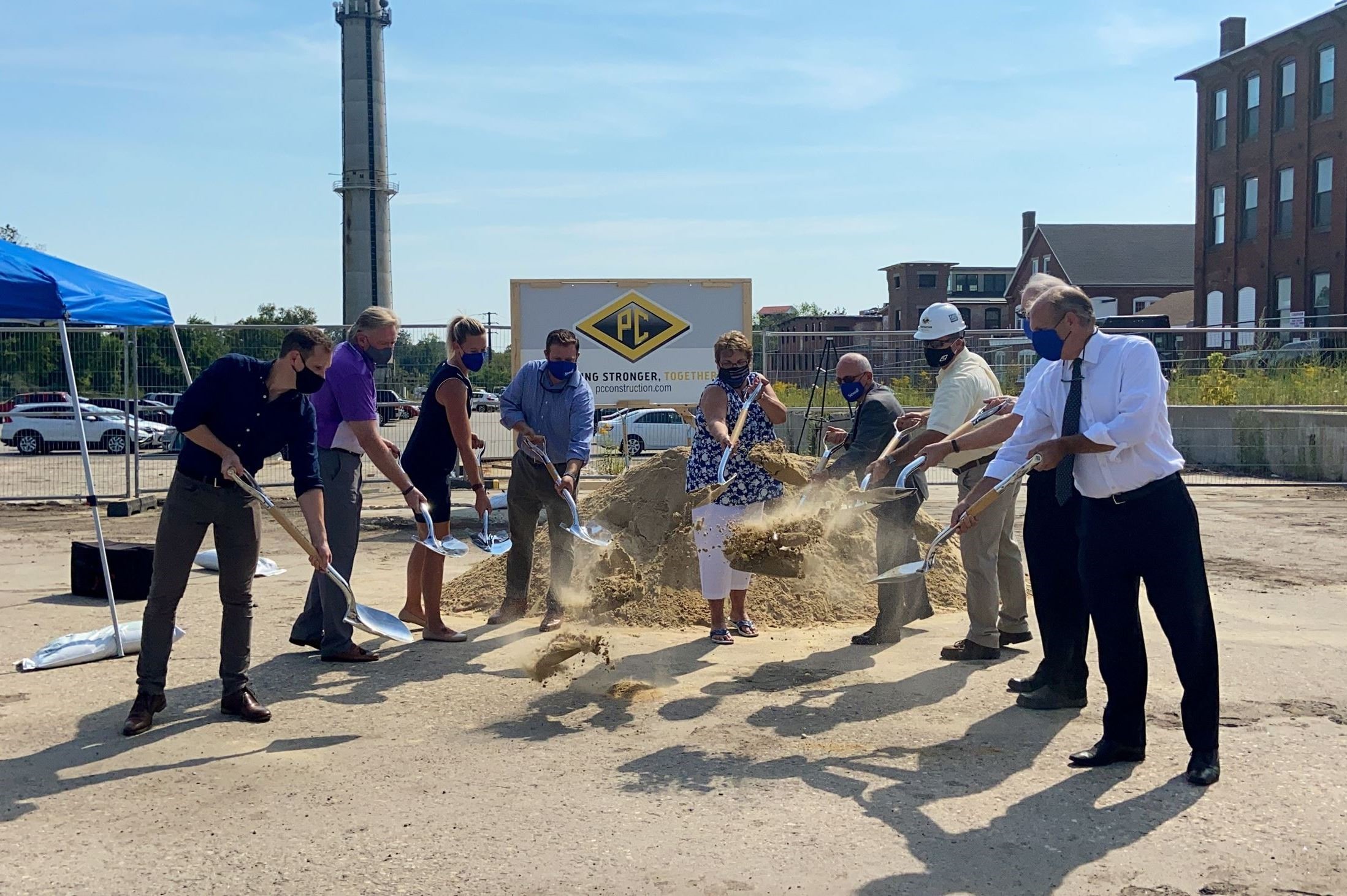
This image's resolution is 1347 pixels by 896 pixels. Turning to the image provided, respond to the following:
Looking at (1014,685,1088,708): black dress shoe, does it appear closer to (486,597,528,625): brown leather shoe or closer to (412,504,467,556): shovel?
(412,504,467,556): shovel

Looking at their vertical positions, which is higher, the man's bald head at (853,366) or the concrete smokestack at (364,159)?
the concrete smokestack at (364,159)

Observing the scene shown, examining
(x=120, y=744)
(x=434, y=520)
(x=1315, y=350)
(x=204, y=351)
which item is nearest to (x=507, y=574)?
(x=434, y=520)

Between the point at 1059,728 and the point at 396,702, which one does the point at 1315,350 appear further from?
the point at 396,702

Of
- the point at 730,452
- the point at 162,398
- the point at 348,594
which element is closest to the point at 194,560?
the point at 348,594

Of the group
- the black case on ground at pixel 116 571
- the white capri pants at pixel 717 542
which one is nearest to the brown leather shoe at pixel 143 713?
the white capri pants at pixel 717 542

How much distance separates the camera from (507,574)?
8.30 meters

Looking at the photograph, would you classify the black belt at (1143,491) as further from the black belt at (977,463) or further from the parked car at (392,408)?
the parked car at (392,408)

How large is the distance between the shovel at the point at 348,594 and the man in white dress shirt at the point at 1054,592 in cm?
339

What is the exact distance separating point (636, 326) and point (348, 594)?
8519mm

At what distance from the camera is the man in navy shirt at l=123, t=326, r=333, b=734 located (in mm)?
5680

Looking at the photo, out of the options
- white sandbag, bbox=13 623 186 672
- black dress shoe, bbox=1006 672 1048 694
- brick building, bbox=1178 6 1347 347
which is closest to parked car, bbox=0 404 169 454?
white sandbag, bbox=13 623 186 672

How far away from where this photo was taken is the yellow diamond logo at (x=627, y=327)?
46.8ft

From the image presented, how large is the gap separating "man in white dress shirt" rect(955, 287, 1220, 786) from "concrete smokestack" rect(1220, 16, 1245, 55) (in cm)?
4386

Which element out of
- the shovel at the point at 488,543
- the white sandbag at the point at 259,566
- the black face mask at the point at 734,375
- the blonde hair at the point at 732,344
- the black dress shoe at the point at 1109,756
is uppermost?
the blonde hair at the point at 732,344
